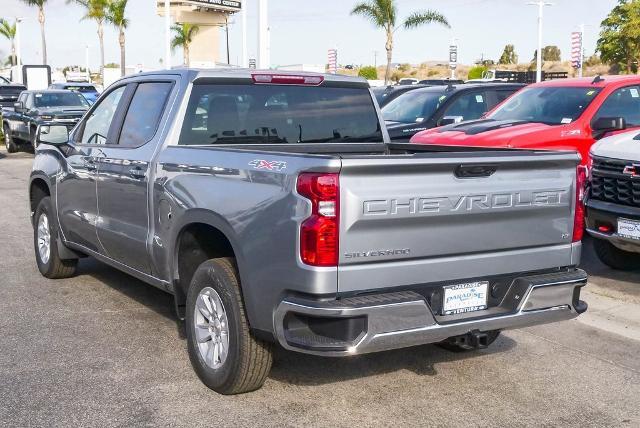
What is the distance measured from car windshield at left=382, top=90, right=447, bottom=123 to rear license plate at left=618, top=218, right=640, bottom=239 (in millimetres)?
6493

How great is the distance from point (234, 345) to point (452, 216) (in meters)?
1.41

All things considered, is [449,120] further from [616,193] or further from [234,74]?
[234,74]

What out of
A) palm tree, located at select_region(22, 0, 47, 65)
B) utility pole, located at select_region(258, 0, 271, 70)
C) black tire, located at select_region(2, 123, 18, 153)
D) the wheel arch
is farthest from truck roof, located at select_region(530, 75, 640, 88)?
palm tree, located at select_region(22, 0, 47, 65)

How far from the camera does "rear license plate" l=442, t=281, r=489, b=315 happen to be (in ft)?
14.9

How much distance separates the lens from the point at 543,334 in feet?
20.9

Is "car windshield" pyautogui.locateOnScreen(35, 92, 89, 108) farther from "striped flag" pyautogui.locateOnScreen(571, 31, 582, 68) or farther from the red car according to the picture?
"striped flag" pyautogui.locateOnScreen(571, 31, 582, 68)

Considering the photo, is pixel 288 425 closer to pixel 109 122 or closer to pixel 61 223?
pixel 109 122

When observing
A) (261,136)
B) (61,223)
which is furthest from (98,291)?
(261,136)

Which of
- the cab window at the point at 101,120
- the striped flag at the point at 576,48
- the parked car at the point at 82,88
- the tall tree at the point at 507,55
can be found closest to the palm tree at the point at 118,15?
the parked car at the point at 82,88

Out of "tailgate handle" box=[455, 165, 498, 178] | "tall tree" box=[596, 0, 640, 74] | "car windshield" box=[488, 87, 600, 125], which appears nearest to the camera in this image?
"tailgate handle" box=[455, 165, 498, 178]

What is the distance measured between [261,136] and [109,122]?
1528mm

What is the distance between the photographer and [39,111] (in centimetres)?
2139

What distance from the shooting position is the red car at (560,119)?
9.49 meters

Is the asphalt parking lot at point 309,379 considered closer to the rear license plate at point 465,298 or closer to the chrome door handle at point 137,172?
the rear license plate at point 465,298
